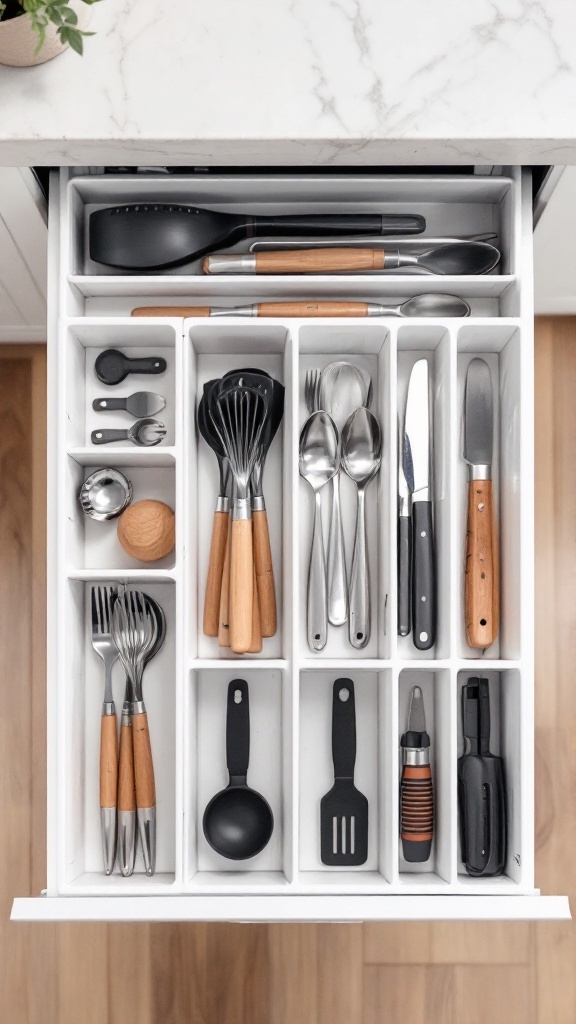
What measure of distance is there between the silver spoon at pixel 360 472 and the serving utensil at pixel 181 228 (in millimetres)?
228

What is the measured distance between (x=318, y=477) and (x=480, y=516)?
0.21m

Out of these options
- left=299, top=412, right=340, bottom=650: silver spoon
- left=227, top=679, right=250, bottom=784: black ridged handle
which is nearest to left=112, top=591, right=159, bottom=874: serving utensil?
left=227, top=679, right=250, bottom=784: black ridged handle

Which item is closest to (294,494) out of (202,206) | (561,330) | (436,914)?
(202,206)

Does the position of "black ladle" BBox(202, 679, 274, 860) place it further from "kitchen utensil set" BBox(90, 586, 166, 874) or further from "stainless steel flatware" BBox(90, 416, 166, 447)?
"stainless steel flatware" BBox(90, 416, 166, 447)

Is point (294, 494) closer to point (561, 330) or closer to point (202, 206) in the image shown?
point (202, 206)

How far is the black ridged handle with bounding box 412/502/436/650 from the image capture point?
1034 mm

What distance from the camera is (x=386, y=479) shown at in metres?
1.03

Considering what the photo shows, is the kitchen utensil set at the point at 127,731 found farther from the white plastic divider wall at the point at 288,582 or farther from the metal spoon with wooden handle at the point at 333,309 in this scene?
the metal spoon with wooden handle at the point at 333,309

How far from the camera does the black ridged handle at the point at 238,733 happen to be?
3.57ft

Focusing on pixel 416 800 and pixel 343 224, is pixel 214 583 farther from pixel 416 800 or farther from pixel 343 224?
pixel 343 224

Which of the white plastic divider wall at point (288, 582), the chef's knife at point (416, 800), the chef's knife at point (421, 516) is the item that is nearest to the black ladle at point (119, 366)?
the white plastic divider wall at point (288, 582)
